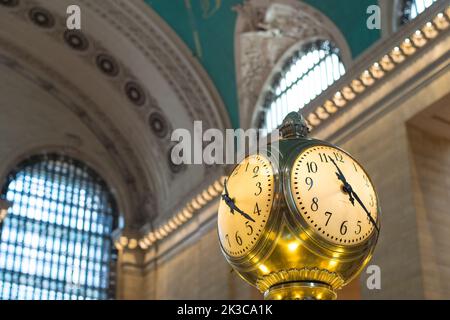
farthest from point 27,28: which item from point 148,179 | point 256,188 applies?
point 256,188

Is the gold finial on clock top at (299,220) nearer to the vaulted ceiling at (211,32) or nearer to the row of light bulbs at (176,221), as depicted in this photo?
the row of light bulbs at (176,221)

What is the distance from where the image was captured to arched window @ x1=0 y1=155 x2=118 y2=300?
46.4ft

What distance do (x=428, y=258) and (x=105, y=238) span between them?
8112mm

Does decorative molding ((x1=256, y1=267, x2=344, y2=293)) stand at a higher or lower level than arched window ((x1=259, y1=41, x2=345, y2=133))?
lower

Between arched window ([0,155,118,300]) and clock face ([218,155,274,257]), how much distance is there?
12.5m

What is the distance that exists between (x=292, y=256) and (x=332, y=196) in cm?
20

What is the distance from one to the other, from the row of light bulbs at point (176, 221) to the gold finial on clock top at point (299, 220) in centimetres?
1048

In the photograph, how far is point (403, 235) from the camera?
29.9ft

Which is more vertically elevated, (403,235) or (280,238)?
(403,235)

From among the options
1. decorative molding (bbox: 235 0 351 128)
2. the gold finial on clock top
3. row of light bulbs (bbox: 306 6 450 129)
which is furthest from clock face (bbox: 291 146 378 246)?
decorative molding (bbox: 235 0 351 128)

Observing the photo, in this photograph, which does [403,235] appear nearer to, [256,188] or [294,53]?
[294,53]

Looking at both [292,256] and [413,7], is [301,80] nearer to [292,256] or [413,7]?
[413,7]

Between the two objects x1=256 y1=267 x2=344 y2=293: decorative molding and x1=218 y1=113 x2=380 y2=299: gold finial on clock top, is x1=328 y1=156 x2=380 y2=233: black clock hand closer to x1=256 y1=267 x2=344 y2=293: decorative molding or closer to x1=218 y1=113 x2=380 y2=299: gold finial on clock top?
x1=218 y1=113 x2=380 y2=299: gold finial on clock top
